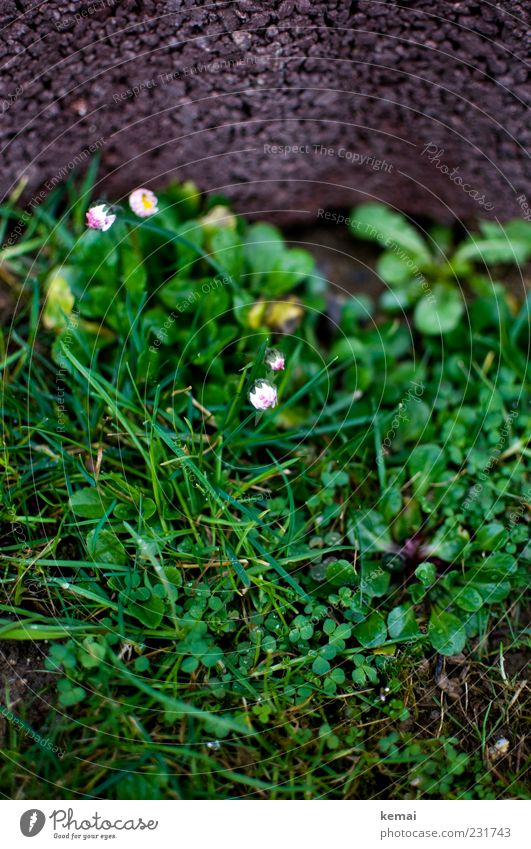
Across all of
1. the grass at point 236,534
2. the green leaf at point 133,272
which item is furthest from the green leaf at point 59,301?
the green leaf at point 133,272

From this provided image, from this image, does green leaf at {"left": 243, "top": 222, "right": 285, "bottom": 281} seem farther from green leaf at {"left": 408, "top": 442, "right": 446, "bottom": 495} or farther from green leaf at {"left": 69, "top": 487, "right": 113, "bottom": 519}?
green leaf at {"left": 69, "top": 487, "right": 113, "bottom": 519}

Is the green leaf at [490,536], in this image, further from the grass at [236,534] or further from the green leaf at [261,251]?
the green leaf at [261,251]

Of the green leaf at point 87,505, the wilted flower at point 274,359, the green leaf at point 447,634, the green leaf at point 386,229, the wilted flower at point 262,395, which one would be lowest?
the green leaf at point 447,634

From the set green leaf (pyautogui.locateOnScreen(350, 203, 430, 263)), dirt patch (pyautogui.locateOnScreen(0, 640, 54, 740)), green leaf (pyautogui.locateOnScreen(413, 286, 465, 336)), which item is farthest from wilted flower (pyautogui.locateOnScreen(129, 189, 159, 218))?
dirt patch (pyautogui.locateOnScreen(0, 640, 54, 740))

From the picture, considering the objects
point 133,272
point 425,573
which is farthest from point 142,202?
point 425,573

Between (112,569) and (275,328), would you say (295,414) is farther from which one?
(112,569)

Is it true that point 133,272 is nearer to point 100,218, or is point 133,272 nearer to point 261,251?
point 100,218

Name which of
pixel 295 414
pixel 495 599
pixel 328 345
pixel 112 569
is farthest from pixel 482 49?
pixel 112 569
